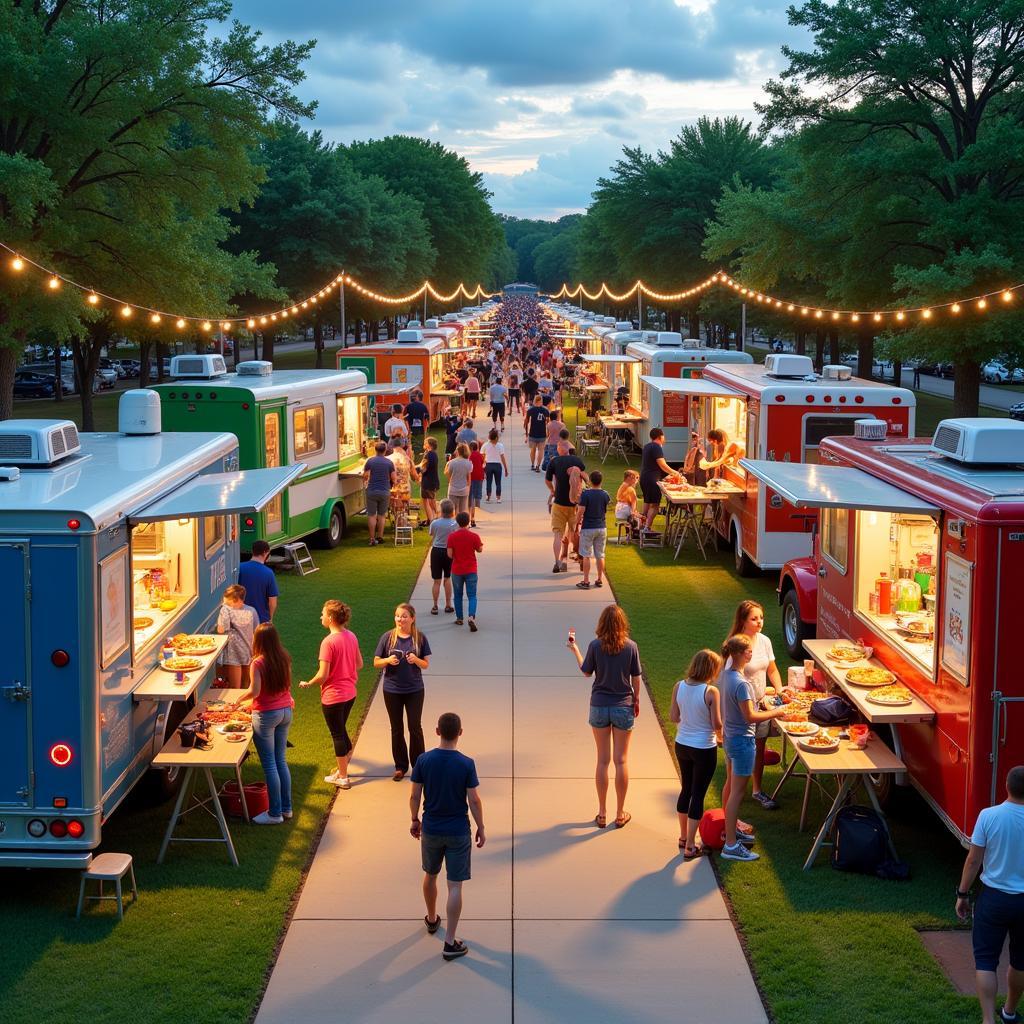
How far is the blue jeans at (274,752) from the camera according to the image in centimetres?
968

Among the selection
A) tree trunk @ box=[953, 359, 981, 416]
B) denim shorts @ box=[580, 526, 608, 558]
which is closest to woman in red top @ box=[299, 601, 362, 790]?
denim shorts @ box=[580, 526, 608, 558]

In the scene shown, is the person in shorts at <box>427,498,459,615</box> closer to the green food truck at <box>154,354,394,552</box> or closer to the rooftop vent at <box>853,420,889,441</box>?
the green food truck at <box>154,354,394,552</box>

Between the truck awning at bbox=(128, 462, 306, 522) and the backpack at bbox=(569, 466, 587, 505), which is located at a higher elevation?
the truck awning at bbox=(128, 462, 306, 522)

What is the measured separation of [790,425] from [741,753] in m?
8.99

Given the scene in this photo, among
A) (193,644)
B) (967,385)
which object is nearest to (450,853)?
(193,644)

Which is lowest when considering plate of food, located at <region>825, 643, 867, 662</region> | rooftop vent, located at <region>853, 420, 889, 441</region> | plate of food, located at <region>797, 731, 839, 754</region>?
plate of food, located at <region>797, 731, 839, 754</region>

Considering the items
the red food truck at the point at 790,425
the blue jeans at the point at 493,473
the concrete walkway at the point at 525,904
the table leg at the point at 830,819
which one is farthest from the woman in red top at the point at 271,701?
the blue jeans at the point at 493,473

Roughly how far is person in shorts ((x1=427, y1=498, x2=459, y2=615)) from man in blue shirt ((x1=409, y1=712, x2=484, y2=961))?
777 centimetres

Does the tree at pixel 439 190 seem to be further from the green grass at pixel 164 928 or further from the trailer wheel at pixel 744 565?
the green grass at pixel 164 928

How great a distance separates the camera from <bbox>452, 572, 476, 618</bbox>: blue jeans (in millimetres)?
15625

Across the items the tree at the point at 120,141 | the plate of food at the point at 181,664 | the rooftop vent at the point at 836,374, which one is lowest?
the plate of food at the point at 181,664

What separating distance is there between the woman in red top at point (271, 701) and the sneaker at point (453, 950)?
2.41m

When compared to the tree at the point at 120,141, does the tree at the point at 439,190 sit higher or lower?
higher

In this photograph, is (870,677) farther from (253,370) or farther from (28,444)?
(253,370)
